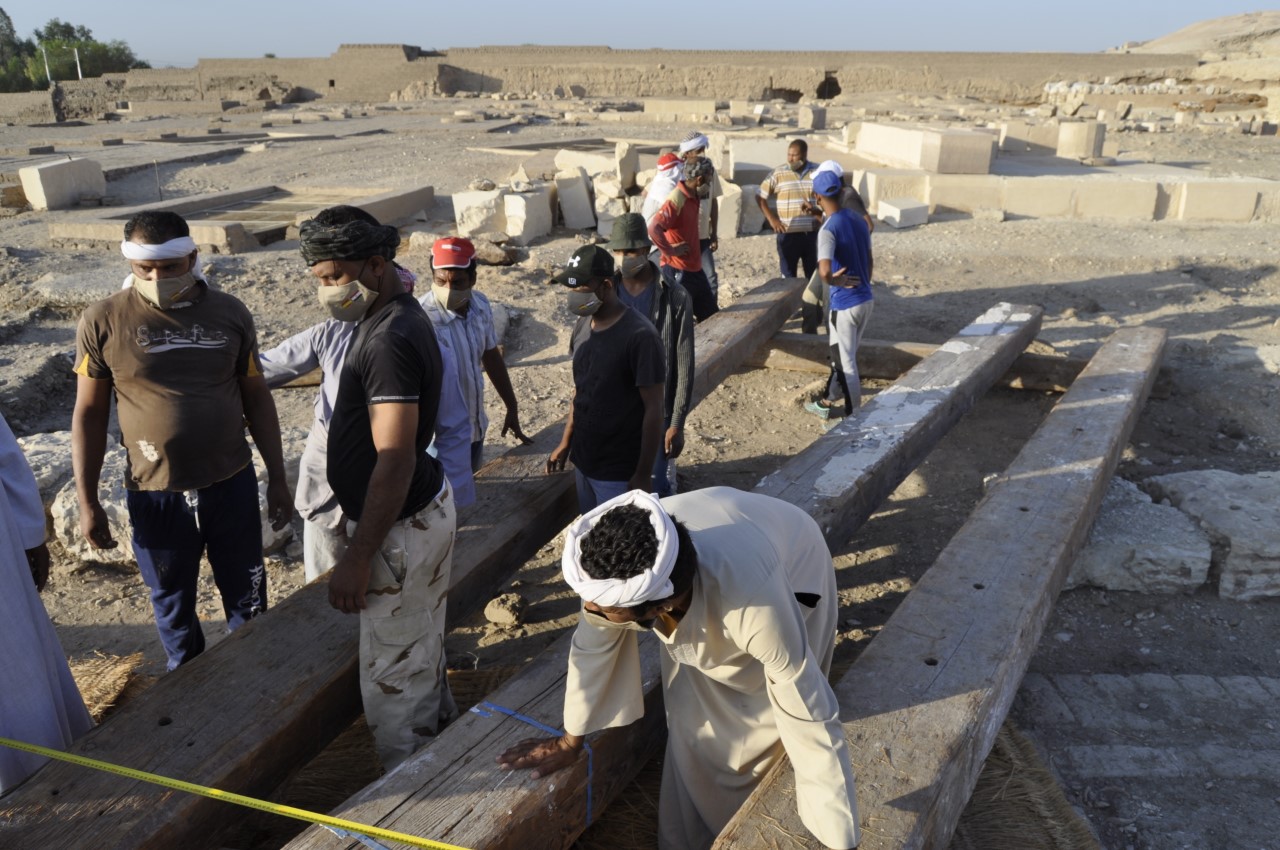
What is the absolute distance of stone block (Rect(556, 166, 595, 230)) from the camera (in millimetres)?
10602

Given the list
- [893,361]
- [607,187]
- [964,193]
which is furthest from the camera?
[964,193]

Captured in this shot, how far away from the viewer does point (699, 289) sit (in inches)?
245

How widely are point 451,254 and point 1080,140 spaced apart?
1347cm

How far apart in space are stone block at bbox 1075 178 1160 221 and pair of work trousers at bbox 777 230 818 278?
5182 mm

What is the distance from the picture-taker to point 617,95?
35031 millimetres

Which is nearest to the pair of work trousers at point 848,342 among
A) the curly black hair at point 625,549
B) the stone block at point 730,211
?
the curly black hair at point 625,549

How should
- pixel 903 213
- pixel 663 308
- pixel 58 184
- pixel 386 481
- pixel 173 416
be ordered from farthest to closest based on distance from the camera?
pixel 58 184, pixel 903 213, pixel 663 308, pixel 173 416, pixel 386 481

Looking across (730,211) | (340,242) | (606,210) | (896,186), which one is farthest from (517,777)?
(896,186)

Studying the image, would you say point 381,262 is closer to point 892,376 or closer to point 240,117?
point 892,376

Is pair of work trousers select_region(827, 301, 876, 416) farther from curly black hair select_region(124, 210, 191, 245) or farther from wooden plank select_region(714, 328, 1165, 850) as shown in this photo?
curly black hair select_region(124, 210, 191, 245)

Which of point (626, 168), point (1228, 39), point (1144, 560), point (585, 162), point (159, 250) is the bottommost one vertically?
point (1144, 560)

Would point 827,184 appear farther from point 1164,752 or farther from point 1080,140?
point 1080,140

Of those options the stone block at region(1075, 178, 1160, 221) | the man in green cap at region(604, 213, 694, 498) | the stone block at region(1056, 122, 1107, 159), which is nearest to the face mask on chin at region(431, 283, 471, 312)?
the man in green cap at region(604, 213, 694, 498)

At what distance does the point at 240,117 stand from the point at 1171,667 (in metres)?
30.7
